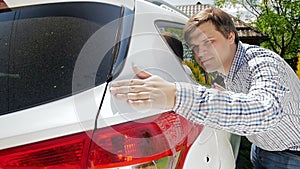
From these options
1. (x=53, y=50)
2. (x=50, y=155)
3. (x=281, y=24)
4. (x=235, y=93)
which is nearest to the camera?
(x=50, y=155)

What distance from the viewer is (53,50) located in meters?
1.45

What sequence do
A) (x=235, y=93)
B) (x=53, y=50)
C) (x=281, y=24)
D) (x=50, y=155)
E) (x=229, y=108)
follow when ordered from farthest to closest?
(x=281, y=24), (x=235, y=93), (x=53, y=50), (x=229, y=108), (x=50, y=155)

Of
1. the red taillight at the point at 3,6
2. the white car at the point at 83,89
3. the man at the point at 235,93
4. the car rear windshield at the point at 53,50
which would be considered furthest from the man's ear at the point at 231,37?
the red taillight at the point at 3,6

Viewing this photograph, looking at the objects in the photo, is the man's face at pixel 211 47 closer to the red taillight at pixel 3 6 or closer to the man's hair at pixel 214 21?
the man's hair at pixel 214 21

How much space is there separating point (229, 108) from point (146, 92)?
295mm

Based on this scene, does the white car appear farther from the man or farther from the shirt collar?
the shirt collar

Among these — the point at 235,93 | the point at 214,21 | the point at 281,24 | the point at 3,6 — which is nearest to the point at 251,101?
the point at 235,93

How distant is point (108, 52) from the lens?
55.7 inches

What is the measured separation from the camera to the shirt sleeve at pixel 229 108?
52.5 inches

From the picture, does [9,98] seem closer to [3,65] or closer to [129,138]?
[3,65]

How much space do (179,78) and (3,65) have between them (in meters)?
0.68

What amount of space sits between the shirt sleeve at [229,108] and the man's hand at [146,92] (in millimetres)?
34

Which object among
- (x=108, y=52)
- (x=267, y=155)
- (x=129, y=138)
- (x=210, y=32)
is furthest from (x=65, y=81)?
(x=267, y=155)

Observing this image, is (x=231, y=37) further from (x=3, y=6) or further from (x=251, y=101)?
(x=3, y=6)
